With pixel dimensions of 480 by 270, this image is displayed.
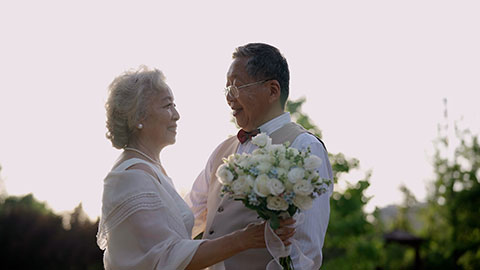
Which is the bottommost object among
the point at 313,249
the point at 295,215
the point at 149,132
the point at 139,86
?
the point at 313,249

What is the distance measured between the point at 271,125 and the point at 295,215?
3.61 ft

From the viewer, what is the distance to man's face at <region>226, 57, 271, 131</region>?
4.76 m

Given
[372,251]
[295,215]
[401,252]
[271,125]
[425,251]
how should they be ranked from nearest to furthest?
[295,215] → [271,125] → [372,251] → [425,251] → [401,252]

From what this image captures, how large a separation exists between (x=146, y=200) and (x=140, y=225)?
0.17 m

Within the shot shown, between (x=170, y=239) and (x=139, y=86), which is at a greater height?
(x=139, y=86)

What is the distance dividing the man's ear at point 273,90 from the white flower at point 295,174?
4.50 feet

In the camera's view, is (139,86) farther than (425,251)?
No

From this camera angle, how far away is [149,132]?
14.5 feet

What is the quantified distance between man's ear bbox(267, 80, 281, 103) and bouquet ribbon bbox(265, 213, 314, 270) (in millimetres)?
1152

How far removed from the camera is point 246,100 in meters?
4.79

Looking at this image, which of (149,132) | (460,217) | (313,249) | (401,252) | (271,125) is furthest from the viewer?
(401,252)

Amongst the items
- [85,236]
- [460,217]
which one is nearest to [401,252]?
[460,217]

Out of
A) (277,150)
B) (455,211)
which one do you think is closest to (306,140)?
(277,150)

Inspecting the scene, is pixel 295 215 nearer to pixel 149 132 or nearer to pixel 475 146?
pixel 149 132
